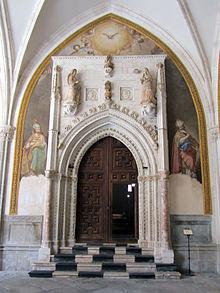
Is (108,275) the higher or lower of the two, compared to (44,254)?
lower

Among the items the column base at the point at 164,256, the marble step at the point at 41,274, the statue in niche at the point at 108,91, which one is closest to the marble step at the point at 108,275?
the marble step at the point at 41,274

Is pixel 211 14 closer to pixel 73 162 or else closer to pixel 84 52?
pixel 84 52

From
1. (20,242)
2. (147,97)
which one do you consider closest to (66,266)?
(20,242)

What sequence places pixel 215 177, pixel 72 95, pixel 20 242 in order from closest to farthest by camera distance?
pixel 20 242
pixel 215 177
pixel 72 95

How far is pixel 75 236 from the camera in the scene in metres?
8.77

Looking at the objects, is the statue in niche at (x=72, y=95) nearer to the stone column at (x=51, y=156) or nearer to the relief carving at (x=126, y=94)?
the stone column at (x=51, y=156)

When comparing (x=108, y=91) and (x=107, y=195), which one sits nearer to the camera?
(x=107, y=195)

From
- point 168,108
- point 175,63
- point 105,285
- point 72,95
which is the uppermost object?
point 175,63

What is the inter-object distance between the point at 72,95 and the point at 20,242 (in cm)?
424

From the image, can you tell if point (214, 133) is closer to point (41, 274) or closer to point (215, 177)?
point (215, 177)

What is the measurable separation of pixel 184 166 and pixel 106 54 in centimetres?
412

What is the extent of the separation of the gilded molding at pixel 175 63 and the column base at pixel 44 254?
53.7 inches

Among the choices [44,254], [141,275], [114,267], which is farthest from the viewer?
[44,254]

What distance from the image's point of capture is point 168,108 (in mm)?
9211
